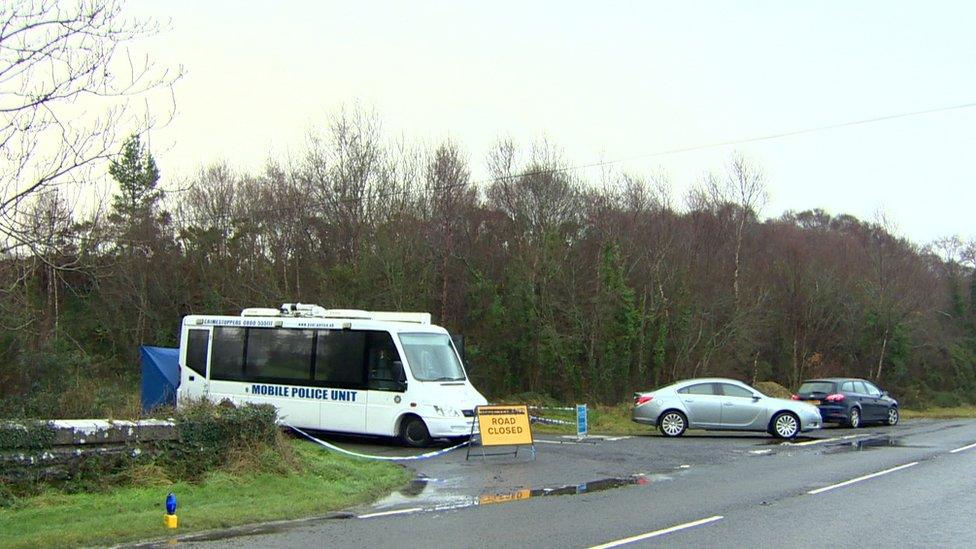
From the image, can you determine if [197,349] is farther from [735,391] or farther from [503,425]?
[735,391]

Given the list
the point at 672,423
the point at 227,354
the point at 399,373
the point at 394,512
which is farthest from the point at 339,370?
the point at 672,423

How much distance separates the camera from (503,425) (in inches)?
632

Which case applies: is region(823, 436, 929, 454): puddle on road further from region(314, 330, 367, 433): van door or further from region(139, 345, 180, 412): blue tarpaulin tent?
region(139, 345, 180, 412): blue tarpaulin tent

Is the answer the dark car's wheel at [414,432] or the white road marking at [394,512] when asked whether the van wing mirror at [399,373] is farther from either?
the white road marking at [394,512]

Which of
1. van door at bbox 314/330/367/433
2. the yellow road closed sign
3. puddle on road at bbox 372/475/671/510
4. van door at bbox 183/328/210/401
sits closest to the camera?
puddle on road at bbox 372/475/671/510

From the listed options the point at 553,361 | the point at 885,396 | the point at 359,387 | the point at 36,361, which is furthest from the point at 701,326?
the point at 36,361

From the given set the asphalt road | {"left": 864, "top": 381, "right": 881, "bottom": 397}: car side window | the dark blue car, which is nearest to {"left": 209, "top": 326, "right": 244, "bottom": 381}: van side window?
the asphalt road

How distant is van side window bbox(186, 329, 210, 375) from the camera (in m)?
19.9

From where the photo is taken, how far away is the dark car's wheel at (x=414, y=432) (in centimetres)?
1727

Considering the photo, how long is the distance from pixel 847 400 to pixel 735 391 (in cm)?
704

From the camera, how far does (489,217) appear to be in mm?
36375

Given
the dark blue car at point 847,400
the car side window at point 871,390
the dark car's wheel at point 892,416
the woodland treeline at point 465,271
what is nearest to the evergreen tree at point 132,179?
the woodland treeline at point 465,271

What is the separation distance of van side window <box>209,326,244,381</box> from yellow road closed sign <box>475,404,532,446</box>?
6.66 m

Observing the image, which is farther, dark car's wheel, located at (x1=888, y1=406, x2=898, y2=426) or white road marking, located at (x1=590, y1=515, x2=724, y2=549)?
dark car's wheel, located at (x1=888, y1=406, x2=898, y2=426)
